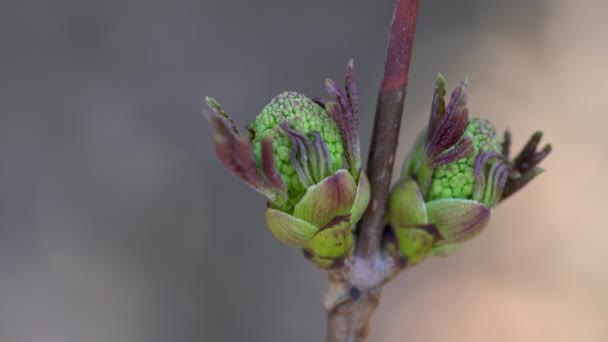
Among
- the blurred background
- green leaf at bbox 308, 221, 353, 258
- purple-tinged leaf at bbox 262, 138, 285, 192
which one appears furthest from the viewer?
the blurred background

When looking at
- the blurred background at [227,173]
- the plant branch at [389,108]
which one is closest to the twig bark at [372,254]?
the plant branch at [389,108]

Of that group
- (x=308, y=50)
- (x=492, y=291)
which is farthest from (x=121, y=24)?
(x=492, y=291)

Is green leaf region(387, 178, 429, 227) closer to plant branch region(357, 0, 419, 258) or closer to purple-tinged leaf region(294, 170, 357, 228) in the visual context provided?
plant branch region(357, 0, 419, 258)

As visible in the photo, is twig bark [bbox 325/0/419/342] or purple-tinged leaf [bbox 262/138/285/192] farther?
twig bark [bbox 325/0/419/342]

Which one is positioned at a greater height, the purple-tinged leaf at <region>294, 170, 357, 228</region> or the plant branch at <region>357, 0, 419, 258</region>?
the plant branch at <region>357, 0, 419, 258</region>

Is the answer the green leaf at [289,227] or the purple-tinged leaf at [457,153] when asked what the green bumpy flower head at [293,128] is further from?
the purple-tinged leaf at [457,153]

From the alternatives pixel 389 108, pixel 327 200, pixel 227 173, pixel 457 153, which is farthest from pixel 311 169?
pixel 227 173

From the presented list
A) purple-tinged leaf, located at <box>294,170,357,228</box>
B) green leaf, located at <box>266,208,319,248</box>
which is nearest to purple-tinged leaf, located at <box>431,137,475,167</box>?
purple-tinged leaf, located at <box>294,170,357,228</box>

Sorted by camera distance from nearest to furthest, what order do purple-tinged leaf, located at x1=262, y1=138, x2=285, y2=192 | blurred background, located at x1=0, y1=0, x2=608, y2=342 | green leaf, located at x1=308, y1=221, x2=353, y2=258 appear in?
purple-tinged leaf, located at x1=262, y1=138, x2=285, y2=192 < green leaf, located at x1=308, y1=221, x2=353, y2=258 < blurred background, located at x1=0, y1=0, x2=608, y2=342
